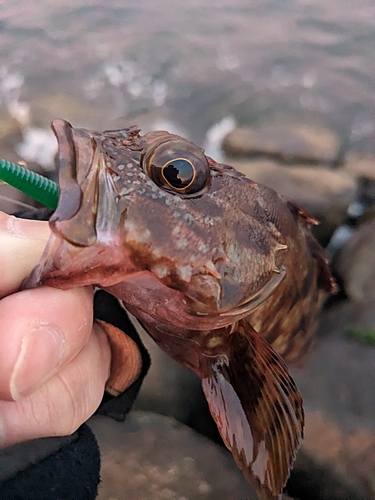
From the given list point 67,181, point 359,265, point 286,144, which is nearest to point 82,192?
point 67,181

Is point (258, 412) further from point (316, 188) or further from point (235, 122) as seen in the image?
point (235, 122)

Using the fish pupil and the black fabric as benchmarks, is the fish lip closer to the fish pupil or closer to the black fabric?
the fish pupil

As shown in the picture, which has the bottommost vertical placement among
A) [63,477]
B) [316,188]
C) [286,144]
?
[63,477]

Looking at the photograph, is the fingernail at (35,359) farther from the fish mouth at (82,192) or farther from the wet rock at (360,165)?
the wet rock at (360,165)

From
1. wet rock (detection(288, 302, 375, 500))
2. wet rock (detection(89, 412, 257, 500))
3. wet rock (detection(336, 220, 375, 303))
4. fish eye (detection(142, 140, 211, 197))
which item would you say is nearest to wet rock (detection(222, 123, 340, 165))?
wet rock (detection(336, 220, 375, 303))

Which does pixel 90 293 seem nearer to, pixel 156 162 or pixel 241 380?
pixel 156 162

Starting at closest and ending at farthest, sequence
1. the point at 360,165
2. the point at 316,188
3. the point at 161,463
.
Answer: the point at 161,463
the point at 316,188
the point at 360,165
